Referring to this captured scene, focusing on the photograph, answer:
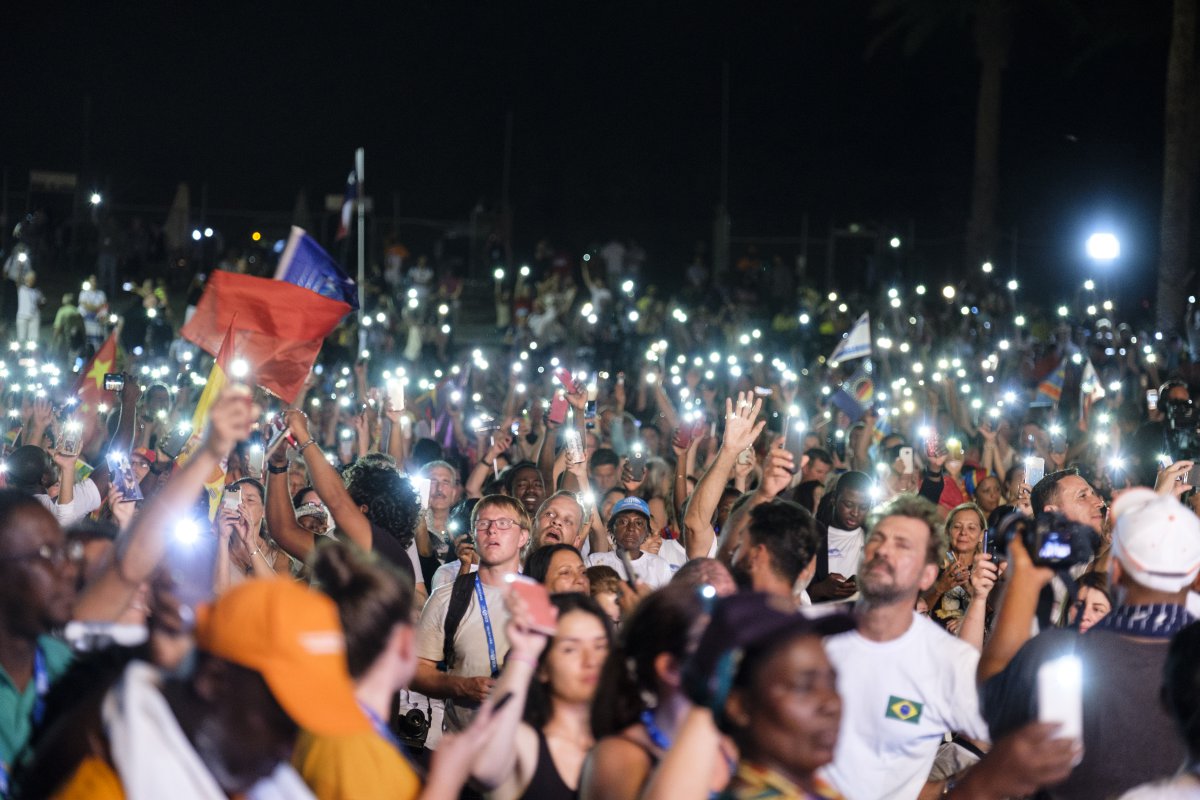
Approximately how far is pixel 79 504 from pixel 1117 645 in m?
6.59

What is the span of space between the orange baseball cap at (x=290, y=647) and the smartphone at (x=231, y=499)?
180 inches

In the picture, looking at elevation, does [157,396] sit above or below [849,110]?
below

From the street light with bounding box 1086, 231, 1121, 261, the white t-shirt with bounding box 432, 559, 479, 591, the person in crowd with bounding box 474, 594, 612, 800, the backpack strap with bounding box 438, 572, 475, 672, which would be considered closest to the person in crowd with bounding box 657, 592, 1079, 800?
the person in crowd with bounding box 474, 594, 612, 800

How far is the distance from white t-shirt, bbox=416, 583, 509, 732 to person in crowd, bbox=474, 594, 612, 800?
5.23ft

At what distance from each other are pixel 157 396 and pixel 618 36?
32210 mm

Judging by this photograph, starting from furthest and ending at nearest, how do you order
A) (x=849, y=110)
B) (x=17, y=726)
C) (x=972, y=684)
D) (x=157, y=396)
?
(x=849, y=110) → (x=157, y=396) → (x=972, y=684) → (x=17, y=726)

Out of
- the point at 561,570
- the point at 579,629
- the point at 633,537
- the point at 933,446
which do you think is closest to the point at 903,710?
the point at 579,629

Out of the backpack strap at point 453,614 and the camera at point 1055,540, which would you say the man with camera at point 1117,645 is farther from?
the backpack strap at point 453,614

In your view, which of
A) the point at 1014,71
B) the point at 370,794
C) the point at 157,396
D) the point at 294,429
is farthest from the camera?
the point at 1014,71

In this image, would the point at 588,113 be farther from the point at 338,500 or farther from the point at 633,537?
the point at 338,500

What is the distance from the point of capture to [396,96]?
42906 millimetres

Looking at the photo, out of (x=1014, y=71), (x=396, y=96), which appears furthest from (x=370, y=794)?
(x=396, y=96)

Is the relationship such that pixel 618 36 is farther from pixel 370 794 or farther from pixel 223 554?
pixel 370 794

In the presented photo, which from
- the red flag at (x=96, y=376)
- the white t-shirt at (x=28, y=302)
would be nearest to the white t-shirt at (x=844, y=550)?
the red flag at (x=96, y=376)
